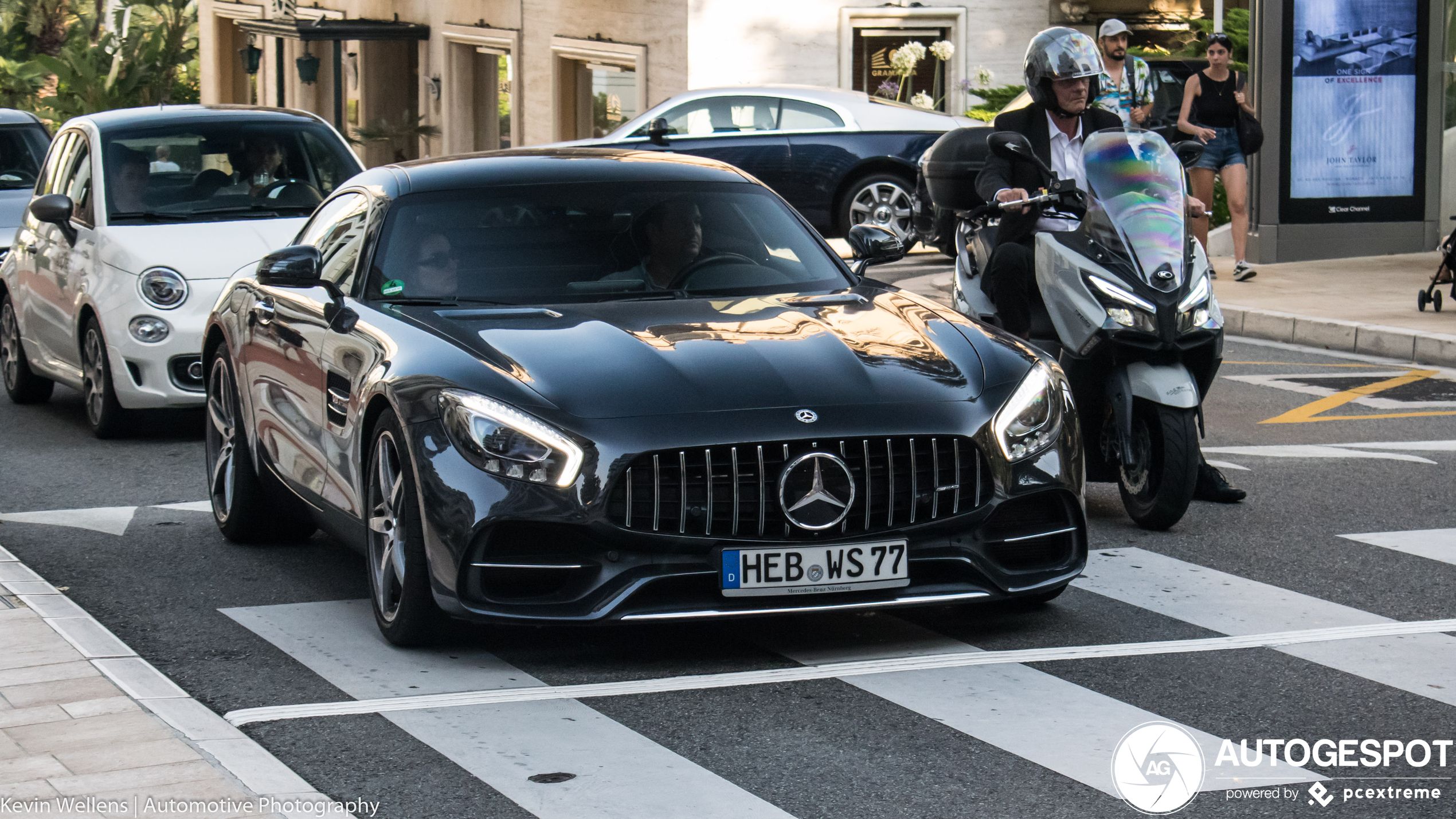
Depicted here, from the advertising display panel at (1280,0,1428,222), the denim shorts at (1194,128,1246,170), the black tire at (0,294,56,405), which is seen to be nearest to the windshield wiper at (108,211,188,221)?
the black tire at (0,294,56,405)

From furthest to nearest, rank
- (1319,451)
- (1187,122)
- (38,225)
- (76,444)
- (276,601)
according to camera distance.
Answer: (1187,122) → (38,225) → (76,444) → (1319,451) → (276,601)

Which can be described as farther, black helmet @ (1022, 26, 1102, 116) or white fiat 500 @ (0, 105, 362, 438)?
white fiat 500 @ (0, 105, 362, 438)

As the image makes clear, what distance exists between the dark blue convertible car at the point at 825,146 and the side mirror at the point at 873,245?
38.7ft

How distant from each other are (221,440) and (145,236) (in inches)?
120

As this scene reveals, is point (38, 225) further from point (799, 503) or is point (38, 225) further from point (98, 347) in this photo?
point (799, 503)

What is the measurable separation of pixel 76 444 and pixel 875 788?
6.86m

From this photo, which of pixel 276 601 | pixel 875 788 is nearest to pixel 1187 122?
pixel 276 601

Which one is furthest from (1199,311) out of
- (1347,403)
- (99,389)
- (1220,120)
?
(1220,120)

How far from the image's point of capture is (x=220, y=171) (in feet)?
36.2

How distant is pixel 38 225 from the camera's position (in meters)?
11.6

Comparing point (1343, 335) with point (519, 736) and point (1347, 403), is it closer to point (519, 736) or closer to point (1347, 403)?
point (1347, 403)

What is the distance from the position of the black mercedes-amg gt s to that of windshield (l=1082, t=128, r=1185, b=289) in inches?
41.9

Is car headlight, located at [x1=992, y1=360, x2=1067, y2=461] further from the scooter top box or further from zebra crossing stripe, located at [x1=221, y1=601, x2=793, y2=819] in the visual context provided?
the scooter top box

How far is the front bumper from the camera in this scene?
5.26 metres
